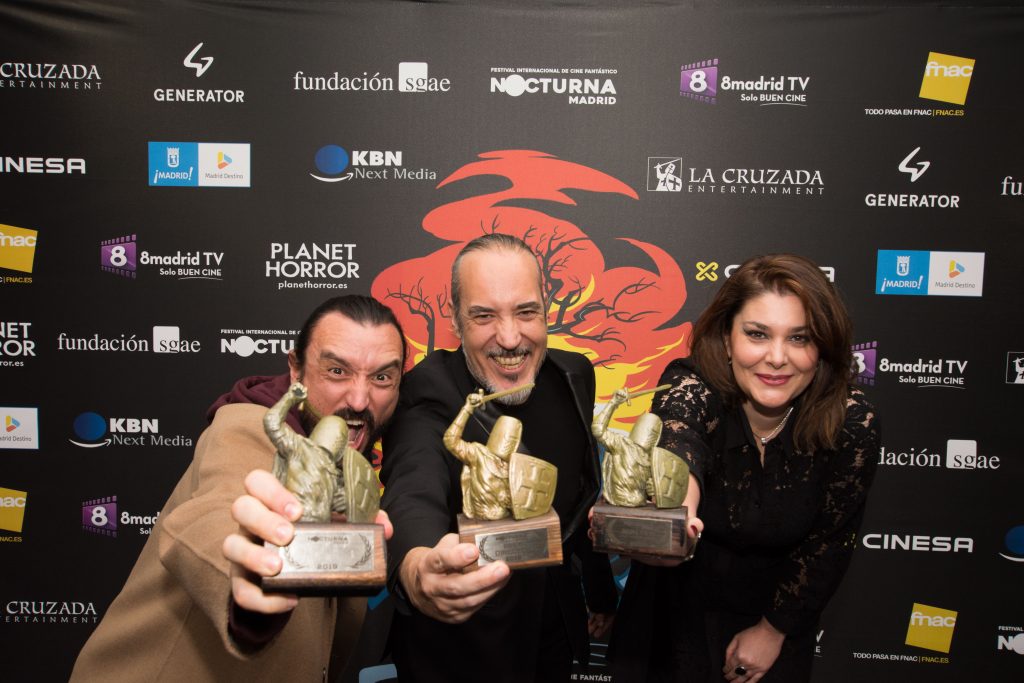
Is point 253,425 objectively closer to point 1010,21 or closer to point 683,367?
point 683,367

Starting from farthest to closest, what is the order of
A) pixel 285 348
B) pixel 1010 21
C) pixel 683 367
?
1. pixel 285 348
2. pixel 1010 21
3. pixel 683 367

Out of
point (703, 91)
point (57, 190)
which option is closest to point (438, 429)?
point (703, 91)

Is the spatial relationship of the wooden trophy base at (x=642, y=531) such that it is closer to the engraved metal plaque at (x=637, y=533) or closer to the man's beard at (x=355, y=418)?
the engraved metal plaque at (x=637, y=533)

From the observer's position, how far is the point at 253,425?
67.2 inches

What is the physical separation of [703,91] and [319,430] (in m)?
2.78

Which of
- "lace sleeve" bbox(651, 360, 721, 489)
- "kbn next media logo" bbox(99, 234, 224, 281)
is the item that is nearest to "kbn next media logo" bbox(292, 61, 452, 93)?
"kbn next media logo" bbox(99, 234, 224, 281)

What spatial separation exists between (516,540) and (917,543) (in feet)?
9.52

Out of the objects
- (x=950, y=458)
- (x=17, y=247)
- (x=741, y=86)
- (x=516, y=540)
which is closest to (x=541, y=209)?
(x=741, y=86)

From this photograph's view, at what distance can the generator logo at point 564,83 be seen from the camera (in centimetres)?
347

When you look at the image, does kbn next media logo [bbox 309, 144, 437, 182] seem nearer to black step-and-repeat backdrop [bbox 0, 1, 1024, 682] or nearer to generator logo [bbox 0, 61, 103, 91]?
black step-and-repeat backdrop [bbox 0, 1, 1024, 682]

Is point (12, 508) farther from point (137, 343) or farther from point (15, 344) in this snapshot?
point (137, 343)

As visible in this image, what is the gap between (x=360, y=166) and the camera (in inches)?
139

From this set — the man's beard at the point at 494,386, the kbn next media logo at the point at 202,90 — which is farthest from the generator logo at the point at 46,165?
the man's beard at the point at 494,386

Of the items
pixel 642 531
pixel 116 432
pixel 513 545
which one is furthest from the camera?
pixel 116 432
